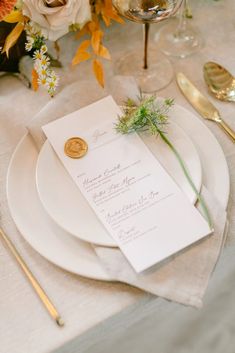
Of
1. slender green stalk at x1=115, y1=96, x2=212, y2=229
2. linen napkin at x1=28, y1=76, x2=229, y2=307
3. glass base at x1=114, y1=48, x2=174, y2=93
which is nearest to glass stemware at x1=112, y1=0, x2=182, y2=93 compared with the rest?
glass base at x1=114, y1=48, x2=174, y2=93

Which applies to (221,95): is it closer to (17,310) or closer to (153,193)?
(153,193)

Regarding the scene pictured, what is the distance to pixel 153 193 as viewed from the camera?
64 centimetres

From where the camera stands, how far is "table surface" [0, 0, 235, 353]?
589 mm

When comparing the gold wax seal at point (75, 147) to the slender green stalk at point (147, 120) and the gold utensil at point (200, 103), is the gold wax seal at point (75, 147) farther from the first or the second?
the gold utensil at point (200, 103)

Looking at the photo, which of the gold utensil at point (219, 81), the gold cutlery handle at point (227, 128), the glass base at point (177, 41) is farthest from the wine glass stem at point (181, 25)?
the gold cutlery handle at point (227, 128)

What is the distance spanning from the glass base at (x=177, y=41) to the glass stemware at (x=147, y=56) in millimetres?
25

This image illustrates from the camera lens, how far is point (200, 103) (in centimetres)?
80

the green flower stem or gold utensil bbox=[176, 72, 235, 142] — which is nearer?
the green flower stem

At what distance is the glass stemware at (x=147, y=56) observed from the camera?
729 mm

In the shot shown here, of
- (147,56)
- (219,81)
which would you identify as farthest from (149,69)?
(219,81)

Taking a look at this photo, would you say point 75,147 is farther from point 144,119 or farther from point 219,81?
point 219,81

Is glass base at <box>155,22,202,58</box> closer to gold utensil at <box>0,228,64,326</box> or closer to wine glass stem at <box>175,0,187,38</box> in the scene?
wine glass stem at <box>175,0,187,38</box>

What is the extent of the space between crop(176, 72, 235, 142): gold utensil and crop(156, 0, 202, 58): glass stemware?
0.08 m

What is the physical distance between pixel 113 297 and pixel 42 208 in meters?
0.16
